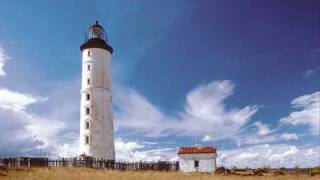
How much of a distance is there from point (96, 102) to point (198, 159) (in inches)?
487

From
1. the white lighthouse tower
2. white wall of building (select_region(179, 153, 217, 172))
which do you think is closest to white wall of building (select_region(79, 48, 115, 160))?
the white lighthouse tower

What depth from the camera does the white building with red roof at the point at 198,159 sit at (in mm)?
45031

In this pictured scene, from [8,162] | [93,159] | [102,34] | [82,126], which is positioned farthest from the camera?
[102,34]

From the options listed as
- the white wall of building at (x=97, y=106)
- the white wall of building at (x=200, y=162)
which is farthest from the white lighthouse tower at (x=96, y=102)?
the white wall of building at (x=200, y=162)

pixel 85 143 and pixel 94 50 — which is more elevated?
pixel 94 50

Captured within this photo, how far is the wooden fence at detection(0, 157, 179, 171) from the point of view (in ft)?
117

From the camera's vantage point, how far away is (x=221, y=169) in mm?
44969

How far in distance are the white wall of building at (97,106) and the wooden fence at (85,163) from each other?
64.5 inches

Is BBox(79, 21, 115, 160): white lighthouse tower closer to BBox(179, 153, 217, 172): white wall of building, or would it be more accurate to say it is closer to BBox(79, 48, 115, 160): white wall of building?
BBox(79, 48, 115, 160): white wall of building

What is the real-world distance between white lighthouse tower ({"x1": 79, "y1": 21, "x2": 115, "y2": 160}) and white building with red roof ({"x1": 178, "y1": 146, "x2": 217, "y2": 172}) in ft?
24.8

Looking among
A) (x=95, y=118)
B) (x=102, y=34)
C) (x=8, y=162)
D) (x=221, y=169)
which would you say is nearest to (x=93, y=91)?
(x=95, y=118)

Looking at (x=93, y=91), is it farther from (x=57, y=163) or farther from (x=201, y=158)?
(x=201, y=158)

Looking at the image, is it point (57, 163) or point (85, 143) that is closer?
point (57, 163)

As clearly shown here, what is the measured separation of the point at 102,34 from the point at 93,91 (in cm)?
736
